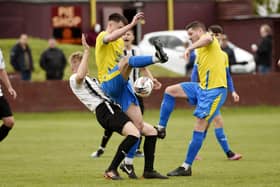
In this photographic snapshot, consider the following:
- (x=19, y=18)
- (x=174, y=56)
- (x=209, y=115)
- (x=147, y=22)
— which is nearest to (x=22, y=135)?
(x=209, y=115)

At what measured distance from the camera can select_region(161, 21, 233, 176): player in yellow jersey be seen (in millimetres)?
13883

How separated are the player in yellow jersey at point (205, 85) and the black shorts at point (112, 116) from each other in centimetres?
111

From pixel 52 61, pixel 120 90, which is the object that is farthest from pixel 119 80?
pixel 52 61

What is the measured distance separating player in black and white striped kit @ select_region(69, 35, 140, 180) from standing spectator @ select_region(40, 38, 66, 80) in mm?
16286

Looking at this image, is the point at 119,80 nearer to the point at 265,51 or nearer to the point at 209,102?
the point at 209,102

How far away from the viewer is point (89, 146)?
18.9 meters

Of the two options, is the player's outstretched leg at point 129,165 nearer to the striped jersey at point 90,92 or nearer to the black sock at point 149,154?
the black sock at point 149,154

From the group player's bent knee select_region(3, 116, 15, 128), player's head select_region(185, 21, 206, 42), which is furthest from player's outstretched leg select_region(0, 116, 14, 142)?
player's head select_region(185, 21, 206, 42)

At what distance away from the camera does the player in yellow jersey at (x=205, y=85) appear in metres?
13.9

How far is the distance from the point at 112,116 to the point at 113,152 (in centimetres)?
460

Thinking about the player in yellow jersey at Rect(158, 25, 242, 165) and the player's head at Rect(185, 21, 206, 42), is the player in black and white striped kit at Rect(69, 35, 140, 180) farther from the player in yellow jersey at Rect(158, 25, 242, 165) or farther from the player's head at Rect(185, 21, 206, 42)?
the player in yellow jersey at Rect(158, 25, 242, 165)

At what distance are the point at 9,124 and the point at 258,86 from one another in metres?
14.4

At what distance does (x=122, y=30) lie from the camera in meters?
12.6

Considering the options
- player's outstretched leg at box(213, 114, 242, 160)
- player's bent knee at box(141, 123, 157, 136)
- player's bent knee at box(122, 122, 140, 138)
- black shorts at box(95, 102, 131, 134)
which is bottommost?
player's outstretched leg at box(213, 114, 242, 160)
